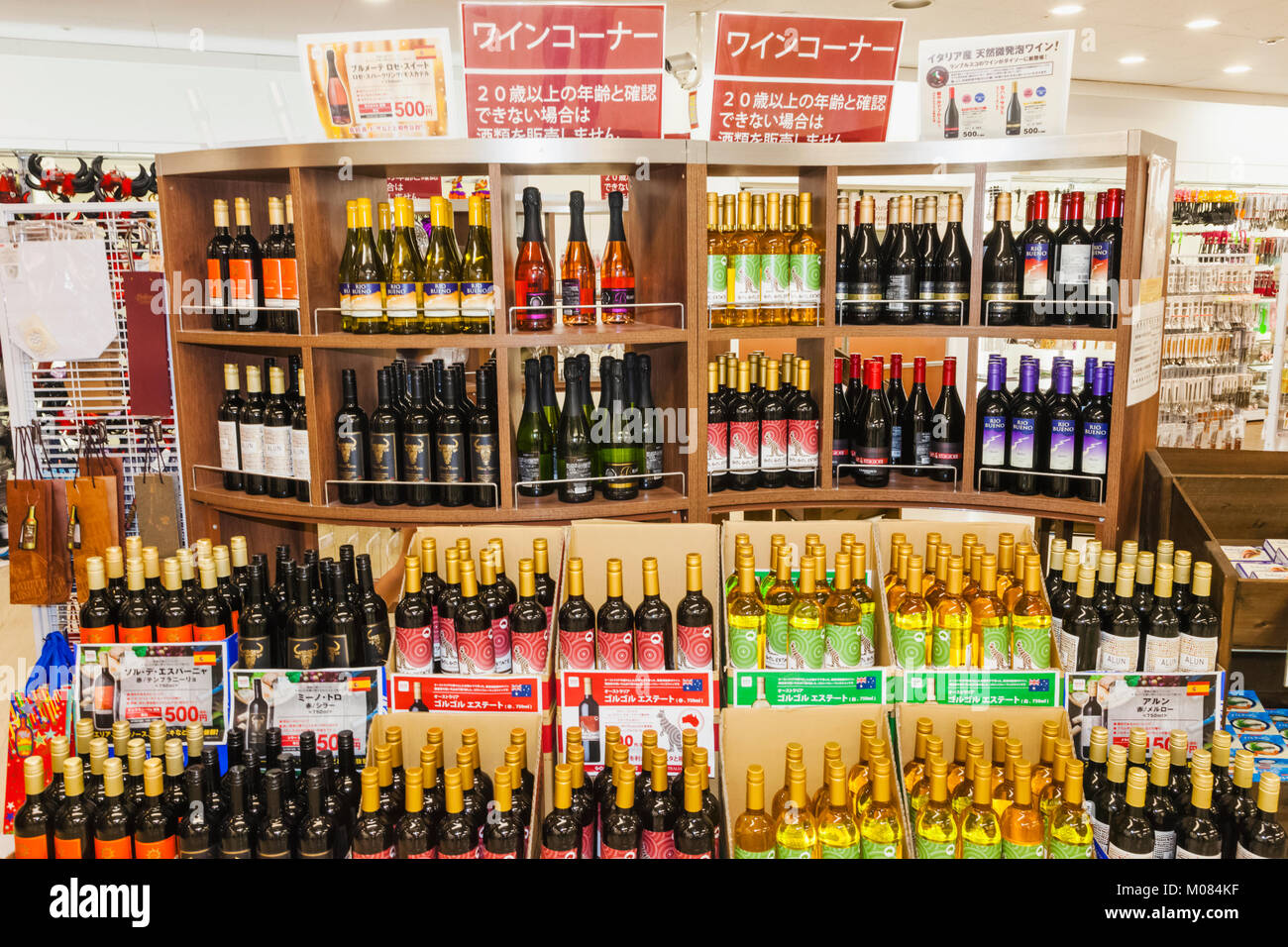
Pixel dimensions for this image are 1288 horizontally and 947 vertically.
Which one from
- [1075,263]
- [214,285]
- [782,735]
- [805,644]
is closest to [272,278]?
[214,285]

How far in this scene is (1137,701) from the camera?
1875 millimetres

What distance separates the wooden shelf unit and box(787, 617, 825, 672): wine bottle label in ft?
2.56

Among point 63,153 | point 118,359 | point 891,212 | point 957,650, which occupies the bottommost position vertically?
point 957,650

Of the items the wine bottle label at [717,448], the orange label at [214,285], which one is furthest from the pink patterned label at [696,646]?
the orange label at [214,285]

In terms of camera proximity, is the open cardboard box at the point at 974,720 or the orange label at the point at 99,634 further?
the orange label at the point at 99,634

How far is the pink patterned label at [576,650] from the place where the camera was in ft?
6.30

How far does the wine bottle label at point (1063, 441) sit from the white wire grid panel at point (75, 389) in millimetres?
2680

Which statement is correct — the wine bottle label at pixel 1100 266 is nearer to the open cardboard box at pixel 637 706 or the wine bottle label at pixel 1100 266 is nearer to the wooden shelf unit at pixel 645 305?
the wooden shelf unit at pixel 645 305

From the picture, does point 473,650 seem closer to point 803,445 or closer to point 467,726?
point 467,726

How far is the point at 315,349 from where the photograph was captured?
8.53ft

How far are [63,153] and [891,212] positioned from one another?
6247mm

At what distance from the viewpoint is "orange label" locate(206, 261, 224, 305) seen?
2.74 meters
